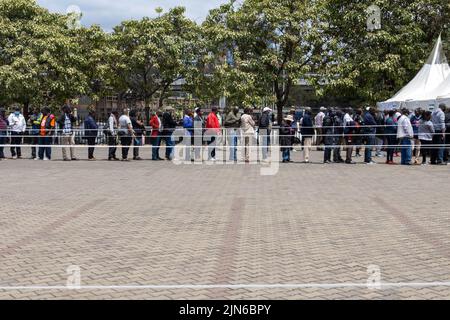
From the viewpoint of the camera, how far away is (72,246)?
733cm

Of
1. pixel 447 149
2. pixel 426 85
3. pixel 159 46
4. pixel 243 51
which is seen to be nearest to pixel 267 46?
pixel 243 51

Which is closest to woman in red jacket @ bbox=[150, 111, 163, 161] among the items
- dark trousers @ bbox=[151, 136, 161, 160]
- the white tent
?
dark trousers @ bbox=[151, 136, 161, 160]

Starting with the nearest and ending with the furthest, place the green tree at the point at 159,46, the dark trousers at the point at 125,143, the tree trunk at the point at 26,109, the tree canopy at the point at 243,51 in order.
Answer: the dark trousers at the point at 125,143 < the tree canopy at the point at 243,51 < the green tree at the point at 159,46 < the tree trunk at the point at 26,109

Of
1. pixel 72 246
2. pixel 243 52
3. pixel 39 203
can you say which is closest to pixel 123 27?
pixel 243 52

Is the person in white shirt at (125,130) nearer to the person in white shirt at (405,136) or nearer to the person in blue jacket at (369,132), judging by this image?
the person in blue jacket at (369,132)

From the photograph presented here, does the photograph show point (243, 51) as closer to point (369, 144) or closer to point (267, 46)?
point (267, 46)

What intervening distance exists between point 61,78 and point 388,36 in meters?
20.2

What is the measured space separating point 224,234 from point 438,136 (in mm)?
12565

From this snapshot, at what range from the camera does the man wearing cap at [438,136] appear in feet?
61.2

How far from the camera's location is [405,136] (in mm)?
18656

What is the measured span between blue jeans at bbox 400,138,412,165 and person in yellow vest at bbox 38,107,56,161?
1153cm

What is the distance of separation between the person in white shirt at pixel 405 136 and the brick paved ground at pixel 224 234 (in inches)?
158

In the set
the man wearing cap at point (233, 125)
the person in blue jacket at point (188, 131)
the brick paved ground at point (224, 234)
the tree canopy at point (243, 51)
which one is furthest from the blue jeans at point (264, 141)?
the tree canopy at point (243, 51)

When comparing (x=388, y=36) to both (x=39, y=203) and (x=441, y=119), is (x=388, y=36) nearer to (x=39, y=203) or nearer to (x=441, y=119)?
(x=441, y=119)
